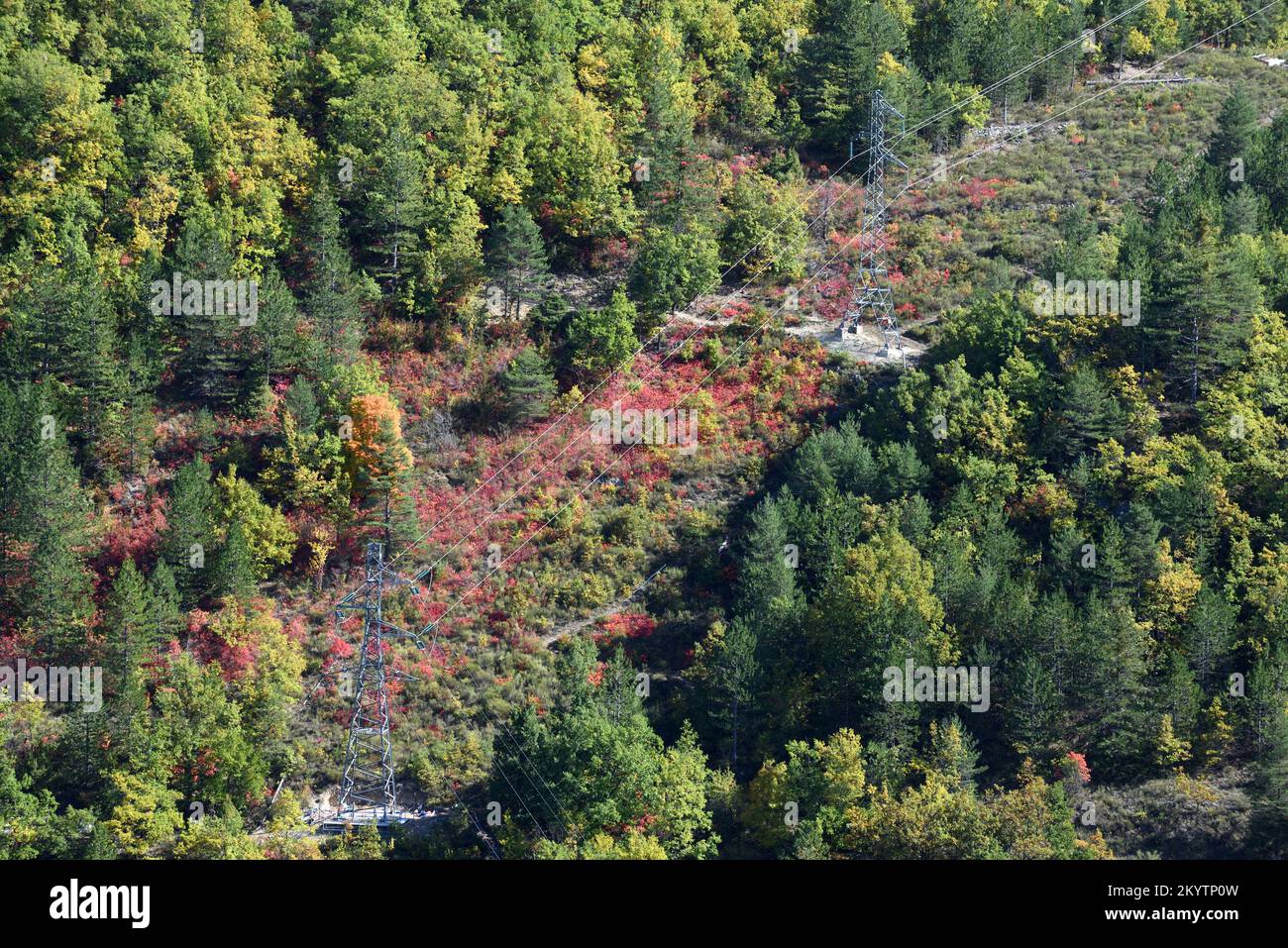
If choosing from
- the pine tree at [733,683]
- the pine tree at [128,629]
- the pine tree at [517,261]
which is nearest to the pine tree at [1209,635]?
the pine tree at [733,683]

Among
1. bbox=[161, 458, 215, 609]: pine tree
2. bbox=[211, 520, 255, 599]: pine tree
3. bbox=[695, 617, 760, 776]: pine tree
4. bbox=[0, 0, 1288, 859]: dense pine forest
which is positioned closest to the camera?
bbox=[0, 0, 1288, 859]: dense pine forest

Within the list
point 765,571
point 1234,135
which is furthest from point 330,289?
point 1234,135

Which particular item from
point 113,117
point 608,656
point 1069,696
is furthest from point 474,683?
point 113,117

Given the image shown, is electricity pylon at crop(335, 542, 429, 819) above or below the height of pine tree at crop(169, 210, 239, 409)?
below

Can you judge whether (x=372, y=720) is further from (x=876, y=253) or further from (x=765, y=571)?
(x=876, y=253)

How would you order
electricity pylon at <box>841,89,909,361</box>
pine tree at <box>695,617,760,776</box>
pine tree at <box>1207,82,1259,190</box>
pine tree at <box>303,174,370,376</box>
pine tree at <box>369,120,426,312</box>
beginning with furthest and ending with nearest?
1. pine tree at <box>1207,82,1259,190</box>
2. electricity pylon at <box>841,89,909,361</box>
3. pine tree at <box>369,120,426,312</box>
4. pine tree at <box>303,174,370,376</box>
5. pine tree at <box>695,617,760,776</box>

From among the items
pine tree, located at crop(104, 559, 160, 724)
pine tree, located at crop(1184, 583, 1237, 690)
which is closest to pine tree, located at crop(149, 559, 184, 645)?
pine tree, located at crop(104, 559, 160, 724)

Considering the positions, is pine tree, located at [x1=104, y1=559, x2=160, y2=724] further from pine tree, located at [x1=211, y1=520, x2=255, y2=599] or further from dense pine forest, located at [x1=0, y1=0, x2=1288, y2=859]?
pine tree, located at [x1=211, y1=520, x2=255, y2=599]
